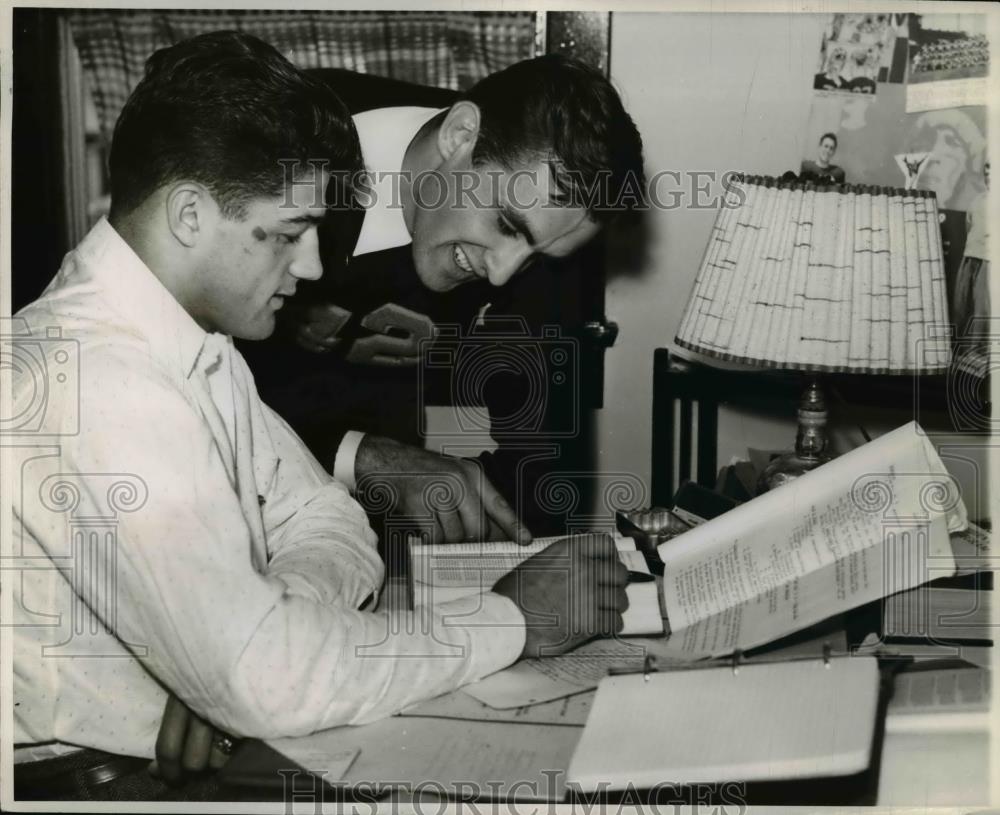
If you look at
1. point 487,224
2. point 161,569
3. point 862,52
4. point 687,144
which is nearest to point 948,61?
point 862,52

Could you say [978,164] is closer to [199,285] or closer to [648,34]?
[648,34]

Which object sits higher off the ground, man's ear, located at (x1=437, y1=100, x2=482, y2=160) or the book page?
man's ear, located at (x1=437, y1=100, x2=482, y2=160)

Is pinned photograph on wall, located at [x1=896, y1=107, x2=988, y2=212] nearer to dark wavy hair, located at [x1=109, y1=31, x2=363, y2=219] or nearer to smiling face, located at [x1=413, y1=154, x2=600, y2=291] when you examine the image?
smiling face, located at [x1=413, y1=154, x2=600, y2=291]

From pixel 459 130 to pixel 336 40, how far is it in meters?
0.20

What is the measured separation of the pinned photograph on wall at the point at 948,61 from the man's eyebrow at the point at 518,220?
0.56m

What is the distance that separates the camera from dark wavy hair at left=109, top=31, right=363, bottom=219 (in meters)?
0.95

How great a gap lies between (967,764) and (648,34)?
944 mm

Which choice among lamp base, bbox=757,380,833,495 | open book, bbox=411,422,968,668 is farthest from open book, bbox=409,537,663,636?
lamp base, bbox=757,380,833,495

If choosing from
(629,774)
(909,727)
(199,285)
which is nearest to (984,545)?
(909,727)

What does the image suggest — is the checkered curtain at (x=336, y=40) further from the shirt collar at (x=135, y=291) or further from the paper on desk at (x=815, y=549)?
the paper on desk at (x=815, y=549)

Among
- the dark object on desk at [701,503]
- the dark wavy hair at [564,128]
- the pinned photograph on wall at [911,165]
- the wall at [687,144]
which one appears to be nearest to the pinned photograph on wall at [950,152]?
the pinned photograph on wall at [911,165]

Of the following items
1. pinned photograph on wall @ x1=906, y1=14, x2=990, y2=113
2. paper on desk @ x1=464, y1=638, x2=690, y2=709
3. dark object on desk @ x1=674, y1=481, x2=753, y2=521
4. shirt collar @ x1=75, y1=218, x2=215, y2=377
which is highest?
pinned photograph on wall @ x1=906, y1=14, x2=990, y2=113

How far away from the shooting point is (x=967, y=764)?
3.00 ft

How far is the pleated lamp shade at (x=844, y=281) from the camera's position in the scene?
1.11m
